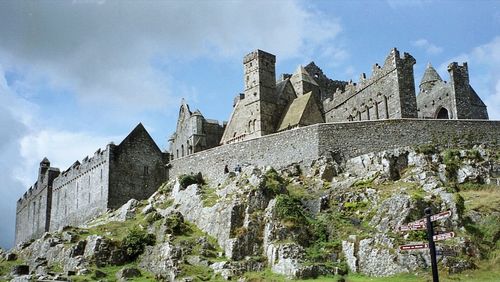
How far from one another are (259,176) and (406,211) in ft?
40.0

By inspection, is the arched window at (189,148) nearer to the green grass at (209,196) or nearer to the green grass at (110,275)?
the green grass at (209,196)

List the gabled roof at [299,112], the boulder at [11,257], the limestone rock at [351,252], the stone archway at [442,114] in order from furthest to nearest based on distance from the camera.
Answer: the stone archway at [442,114] → the gabled roof at [299,112] → the boulder at [11,257] → the limestone rock at [351,252]

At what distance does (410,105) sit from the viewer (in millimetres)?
58875

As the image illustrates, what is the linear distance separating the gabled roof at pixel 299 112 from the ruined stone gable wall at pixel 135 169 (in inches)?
519

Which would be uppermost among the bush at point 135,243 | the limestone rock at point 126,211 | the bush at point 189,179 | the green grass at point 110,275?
the bush at point 189,179

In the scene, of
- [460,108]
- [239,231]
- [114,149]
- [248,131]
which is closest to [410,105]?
[460,108]

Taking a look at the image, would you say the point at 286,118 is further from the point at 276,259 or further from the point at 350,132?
the point at 276,259

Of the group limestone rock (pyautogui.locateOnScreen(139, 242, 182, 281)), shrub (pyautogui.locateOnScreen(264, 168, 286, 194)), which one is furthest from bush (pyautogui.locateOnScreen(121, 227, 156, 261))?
shrub (pyautogui.locateOnScreen(264, 168, 286, 194))

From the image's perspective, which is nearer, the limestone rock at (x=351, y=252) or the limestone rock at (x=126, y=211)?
the limestone rock at (x=351, y=252)

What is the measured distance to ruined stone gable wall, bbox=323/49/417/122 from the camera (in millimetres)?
58906

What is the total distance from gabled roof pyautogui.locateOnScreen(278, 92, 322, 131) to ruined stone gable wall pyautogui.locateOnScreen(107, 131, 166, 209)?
13.2 metres

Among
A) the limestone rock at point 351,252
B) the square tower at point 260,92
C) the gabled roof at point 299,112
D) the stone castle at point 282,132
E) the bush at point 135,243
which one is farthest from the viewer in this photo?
the square tower at point 260,92

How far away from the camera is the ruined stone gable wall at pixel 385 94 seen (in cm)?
5891

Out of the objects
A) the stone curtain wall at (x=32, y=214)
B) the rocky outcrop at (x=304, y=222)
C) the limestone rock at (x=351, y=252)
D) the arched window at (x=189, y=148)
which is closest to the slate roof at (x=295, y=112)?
the rocky outcrop at (x=304, y=222)
